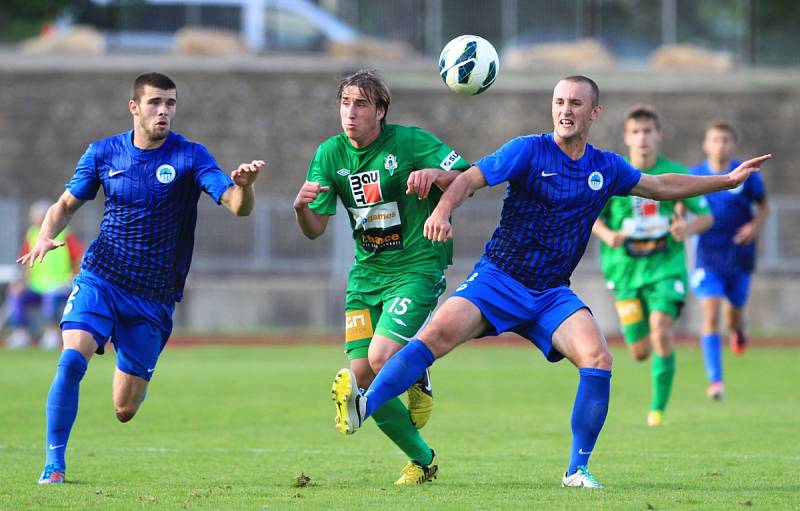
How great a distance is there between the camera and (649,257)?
12.0 metres

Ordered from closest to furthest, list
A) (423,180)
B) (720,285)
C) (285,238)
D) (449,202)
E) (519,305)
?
(449,202) → (423,180) → (519,305) → (720,285) → (285,238)

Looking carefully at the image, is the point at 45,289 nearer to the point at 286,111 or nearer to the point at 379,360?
the point at 286,111

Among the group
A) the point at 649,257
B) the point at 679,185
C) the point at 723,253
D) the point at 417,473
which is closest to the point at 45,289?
the point at 723,253

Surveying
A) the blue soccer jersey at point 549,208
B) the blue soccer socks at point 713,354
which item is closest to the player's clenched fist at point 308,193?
the blue soccer jersey at point 549,208

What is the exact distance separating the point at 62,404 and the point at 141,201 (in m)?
1.34

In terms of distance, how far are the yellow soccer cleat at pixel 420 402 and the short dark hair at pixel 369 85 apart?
5.37 feet

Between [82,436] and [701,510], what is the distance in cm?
555

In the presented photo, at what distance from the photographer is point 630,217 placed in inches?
472

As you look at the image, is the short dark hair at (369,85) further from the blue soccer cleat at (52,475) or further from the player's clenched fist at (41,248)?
the blue soccer cleat at (52,475)

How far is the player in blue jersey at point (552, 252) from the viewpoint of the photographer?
7.52 metres

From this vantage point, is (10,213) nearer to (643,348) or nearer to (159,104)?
(643,348)

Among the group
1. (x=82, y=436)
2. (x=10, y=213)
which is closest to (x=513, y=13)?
(x=10, y=213)

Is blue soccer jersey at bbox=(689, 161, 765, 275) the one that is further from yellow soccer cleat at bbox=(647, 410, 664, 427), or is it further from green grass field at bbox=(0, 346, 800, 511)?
yellow soccer cleat at bbox=(647, 410, 664, 427)

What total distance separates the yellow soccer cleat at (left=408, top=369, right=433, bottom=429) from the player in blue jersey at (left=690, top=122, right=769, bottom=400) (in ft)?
19.9
